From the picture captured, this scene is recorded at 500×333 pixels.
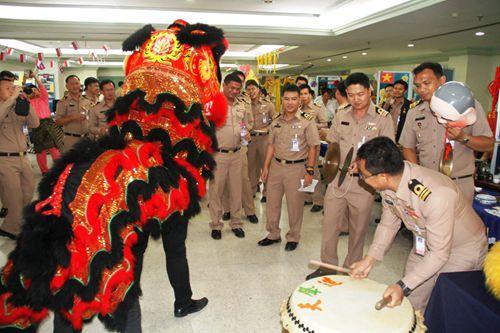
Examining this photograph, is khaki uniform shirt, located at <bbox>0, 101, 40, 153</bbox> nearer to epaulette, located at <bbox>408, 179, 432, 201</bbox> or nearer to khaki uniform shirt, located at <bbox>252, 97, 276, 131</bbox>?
khaki uniform shirt, located at <bbox>252, 97, 276, 131</bbox>

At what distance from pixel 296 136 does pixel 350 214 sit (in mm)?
945

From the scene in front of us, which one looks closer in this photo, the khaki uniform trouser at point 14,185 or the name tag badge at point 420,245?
the name tag badge at point 420,245

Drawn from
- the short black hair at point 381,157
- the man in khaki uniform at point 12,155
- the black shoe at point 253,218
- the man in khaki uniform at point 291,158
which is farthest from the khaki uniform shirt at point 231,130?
the short black hair at point 381,157

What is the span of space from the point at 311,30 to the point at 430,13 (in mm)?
2645

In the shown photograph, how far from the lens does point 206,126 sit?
1.51m

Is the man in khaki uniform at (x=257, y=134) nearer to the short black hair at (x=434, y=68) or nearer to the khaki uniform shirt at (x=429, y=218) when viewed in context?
the short black hair at (x=434, y=68)

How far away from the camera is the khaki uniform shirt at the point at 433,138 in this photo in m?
2.39

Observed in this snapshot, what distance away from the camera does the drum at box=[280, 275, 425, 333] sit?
127 cm

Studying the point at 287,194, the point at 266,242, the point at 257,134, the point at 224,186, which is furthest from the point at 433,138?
the point at 257,134

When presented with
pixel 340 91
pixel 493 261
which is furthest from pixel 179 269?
pixel 340 91

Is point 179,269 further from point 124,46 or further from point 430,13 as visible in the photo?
point 430,13

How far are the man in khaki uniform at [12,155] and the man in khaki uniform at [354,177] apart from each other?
9.29 feet

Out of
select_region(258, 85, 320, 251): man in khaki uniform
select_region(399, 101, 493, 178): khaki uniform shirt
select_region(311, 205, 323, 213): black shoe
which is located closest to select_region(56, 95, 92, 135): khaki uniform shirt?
select_region(258, 85, 320, 251): man in khaki uniform

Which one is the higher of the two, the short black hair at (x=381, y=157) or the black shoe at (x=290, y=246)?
the short black hair at (x=381, y=157)
